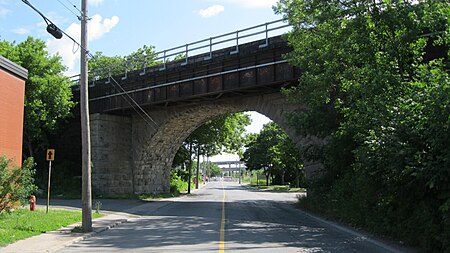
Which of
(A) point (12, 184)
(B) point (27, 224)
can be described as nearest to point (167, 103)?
(A) point (12, 184)

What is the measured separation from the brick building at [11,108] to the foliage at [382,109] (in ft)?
41.1

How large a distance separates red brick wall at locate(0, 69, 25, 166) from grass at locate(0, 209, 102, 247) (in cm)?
316

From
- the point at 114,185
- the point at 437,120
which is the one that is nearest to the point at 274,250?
the point at 437,120

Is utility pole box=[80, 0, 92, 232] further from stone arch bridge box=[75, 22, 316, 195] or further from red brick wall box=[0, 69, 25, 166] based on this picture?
stone arch bridge box=[75, 22, 316, 195]

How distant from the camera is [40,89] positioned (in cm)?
3053

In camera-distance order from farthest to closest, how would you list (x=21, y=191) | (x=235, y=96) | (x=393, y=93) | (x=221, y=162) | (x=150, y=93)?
(x=221, y=162) < (x=150, y=93) < (x=235, y=96) < (x=21, y=191) < (x=393, y=93)

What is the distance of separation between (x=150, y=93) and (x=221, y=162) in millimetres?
164884

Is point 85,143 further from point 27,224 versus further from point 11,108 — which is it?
point 11,108

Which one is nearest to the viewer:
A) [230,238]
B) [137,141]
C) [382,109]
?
[382,109]

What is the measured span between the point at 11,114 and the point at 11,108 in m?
0.27

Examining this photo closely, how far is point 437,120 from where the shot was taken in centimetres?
803

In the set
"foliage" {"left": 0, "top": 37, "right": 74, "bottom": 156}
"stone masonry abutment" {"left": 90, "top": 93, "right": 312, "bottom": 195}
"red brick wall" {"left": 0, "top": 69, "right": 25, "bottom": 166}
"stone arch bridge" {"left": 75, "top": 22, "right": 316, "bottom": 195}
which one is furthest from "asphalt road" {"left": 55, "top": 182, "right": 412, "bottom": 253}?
"foliage" {"left": 0, "top": 37, "right": 74, "bottom": 156}

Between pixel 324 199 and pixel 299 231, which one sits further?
pixel 324 199

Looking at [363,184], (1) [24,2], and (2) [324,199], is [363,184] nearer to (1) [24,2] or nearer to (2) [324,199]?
(2) [324,199]
